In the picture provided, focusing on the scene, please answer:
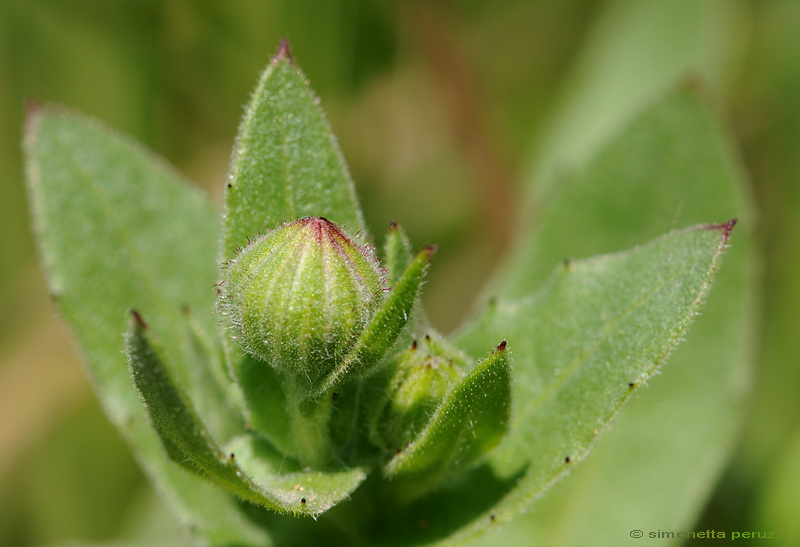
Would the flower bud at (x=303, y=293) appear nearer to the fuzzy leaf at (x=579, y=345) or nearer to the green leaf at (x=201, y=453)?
the green leaf at (x=201, y=453)

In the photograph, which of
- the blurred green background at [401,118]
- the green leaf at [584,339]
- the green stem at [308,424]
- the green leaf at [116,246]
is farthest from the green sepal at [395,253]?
the blurred green background at [401,118]

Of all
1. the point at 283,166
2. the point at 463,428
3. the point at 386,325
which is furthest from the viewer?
the point at 283,166

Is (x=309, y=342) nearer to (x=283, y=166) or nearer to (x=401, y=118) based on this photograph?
(x=283, y=166)

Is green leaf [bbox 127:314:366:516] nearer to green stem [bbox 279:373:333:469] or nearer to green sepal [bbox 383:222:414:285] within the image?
green stem [bbox 279:373:333:469]

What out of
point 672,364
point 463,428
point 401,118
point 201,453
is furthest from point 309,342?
point 401,118

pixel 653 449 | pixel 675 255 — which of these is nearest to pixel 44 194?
pixel 675 255

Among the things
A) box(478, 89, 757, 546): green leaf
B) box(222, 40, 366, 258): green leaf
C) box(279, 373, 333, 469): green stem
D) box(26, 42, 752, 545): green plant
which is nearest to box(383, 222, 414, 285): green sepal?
box(26, 42, 752, 545): green plant

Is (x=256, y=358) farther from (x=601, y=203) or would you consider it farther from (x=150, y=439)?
(x=601, y=203)
